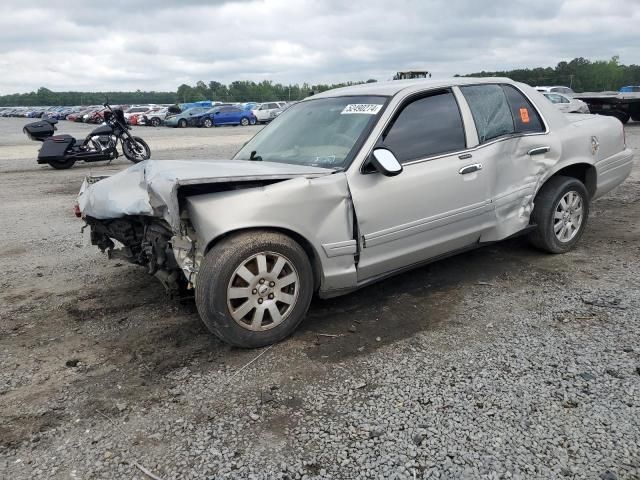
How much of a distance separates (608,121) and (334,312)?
3.71m

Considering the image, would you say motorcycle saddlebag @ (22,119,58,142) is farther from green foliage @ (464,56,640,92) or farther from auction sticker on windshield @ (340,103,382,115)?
green foliage @ (464,56,640,92)

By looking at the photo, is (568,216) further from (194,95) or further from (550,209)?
(194,95)

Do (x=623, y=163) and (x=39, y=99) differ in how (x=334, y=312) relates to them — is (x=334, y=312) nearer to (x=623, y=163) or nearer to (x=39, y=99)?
(x=623, y=163)

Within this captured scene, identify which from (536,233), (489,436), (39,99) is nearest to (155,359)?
(489,436)

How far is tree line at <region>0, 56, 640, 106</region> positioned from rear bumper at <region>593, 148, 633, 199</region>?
11.8m

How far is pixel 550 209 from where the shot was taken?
4.82 metres

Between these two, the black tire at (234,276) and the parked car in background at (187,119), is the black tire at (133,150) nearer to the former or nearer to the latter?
the black tire at (234,276)

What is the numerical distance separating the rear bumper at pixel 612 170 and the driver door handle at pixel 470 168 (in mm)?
1825

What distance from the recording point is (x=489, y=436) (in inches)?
99.7

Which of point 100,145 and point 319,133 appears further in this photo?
point 100,145

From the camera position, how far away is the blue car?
34750 mm

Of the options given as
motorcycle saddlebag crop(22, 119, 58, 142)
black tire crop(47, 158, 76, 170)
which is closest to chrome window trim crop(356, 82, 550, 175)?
black tire crop(47, 158, 76, 170)

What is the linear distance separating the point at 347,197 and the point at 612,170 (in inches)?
138

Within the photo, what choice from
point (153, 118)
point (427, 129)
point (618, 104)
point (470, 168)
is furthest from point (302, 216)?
point (153, 118)
